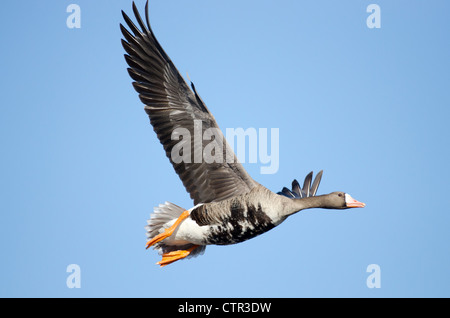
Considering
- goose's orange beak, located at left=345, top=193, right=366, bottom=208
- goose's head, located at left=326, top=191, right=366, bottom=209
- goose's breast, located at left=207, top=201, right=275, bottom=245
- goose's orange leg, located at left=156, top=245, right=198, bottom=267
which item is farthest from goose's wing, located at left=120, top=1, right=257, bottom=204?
goose's orange beak, located at left=345, top=193, right=366, bottom=208

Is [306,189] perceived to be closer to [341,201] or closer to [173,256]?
[341,201]

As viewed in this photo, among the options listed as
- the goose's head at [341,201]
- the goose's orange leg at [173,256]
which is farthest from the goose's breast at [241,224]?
the goose's head at [341,201]

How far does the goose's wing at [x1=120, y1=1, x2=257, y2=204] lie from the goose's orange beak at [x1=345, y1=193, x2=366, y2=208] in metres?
1.47

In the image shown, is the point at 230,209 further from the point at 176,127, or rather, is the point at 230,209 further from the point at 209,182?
the point at 176,127

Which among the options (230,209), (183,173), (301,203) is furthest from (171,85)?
(301,203)

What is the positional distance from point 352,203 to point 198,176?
2377mm

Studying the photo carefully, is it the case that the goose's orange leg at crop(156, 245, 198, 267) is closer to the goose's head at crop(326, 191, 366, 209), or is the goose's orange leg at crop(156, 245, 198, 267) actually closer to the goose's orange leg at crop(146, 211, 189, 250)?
the goose's orange leg at crop(146, 211, 189, 250)

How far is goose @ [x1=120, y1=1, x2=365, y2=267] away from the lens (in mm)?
8438

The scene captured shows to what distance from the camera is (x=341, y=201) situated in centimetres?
909

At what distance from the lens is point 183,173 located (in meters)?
9.00

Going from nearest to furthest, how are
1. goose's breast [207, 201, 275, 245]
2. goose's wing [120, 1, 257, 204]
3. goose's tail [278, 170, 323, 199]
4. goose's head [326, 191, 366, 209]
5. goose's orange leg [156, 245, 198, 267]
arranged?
goose's breast [207, 201, 275, 245]
goose's wing [120, 1, 257, 204]
goose's head [326, 191, 366, 209]
goose's orange leg [156, 245, 198, 267]
goose's tail [278, 170, 323, 199]

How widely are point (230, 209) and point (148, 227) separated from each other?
1845 millimetres

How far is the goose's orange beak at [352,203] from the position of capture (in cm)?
910

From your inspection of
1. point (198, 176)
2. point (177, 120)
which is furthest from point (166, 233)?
point (177, 120)
